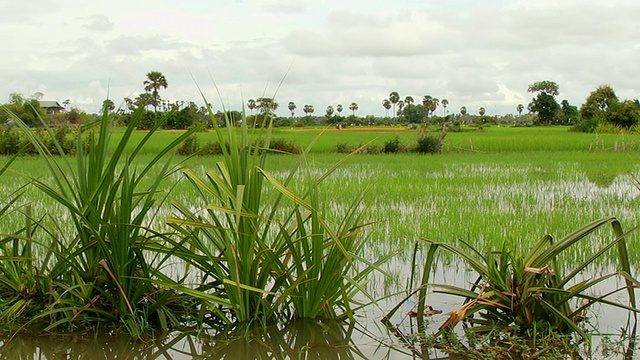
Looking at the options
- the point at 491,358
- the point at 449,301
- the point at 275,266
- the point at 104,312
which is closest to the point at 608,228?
the point at 449,301

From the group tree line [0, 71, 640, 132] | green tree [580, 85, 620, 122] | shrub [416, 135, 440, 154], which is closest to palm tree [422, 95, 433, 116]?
tree line [0, 71, 640, 132]

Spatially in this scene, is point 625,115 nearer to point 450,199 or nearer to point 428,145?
point 428,145

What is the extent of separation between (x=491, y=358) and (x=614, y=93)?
42125mm

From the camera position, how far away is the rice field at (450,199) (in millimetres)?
4585

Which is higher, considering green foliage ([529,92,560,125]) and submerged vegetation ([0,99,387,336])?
green foliage ([529,92,560,125])

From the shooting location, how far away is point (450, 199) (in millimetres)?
8422

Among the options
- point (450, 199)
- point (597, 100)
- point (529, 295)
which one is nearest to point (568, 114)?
point (597, 100)

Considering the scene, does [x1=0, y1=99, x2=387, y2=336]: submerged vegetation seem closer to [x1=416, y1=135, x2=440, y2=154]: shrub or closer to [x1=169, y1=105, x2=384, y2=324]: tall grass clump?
[x1=169, y1=105, x2=384, y2=324]: tall grass clump

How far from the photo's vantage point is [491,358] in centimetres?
279

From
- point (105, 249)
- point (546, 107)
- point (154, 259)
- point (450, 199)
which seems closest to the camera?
point (105, 249)

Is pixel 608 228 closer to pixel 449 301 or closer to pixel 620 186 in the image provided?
pixel 449 301

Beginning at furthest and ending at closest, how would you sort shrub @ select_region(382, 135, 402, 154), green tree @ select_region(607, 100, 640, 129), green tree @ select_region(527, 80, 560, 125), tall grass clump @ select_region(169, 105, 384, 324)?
green tree @ select_region(527, 80, 560, 125)
green tree @ select_region(607, 100, 640, 129)
shrub @ select_region(382, 135, 402, 154)
tall grass clump @ select_region(169, 105, 384, 324)

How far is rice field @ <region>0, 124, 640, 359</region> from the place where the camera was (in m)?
A: 4.58

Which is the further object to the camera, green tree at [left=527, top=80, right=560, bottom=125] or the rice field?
green tree at [left=527, top=80, right=560, bottom=125]
